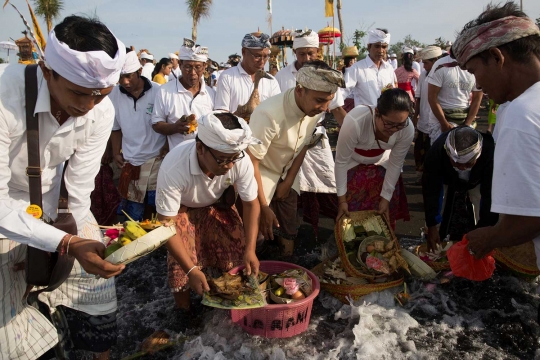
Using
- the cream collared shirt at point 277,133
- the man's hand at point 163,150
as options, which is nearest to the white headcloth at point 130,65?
the man's hand at point 163,150

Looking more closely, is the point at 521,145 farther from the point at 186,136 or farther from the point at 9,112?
the point at 186,136

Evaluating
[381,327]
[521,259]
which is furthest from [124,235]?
[521,259]

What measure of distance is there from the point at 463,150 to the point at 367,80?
2458mm

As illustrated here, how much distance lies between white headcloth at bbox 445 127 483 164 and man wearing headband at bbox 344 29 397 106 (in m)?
2.18

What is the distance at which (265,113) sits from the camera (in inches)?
131

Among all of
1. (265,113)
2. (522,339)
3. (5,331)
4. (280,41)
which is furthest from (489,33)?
(280,41)

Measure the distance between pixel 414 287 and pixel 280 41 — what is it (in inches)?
430

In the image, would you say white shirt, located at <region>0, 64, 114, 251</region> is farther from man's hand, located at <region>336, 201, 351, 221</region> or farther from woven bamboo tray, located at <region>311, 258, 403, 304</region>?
man's hand, located at <region>336, 201, 351, 221</region>

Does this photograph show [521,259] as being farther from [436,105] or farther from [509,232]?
[436,105]

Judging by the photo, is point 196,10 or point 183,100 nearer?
point 183,100

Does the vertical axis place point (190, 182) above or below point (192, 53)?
below

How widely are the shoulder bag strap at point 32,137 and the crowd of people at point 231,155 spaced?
1 centimetres

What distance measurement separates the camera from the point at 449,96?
5082mm

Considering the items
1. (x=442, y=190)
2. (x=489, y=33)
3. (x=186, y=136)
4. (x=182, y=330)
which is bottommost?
(x=182, y=330)
